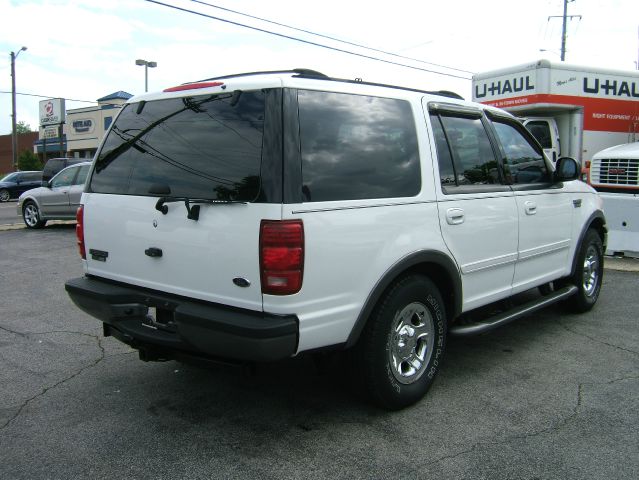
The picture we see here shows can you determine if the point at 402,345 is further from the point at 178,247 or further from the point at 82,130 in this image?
the point at 82,130

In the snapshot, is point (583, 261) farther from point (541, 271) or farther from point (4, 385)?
point (4, 385)

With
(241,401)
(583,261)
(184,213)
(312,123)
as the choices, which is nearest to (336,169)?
(312,123)

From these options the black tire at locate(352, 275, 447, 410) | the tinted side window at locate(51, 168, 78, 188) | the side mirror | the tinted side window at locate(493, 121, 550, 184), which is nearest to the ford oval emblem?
the black tire at locate(352, 275, 447, 410)

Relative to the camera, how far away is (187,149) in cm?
336

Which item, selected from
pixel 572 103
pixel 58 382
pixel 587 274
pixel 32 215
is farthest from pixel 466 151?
pixel 32 215

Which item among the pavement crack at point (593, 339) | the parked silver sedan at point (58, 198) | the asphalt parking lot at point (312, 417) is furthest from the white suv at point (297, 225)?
the parked silver sedan at point (58, 198)

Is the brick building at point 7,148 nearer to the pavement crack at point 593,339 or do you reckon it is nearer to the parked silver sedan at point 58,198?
the parked silver sedan at point 58,198

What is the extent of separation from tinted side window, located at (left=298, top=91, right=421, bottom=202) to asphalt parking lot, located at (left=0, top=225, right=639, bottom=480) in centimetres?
117

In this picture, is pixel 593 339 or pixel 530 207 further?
pixel 593 339

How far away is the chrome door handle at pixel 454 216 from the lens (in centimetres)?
386

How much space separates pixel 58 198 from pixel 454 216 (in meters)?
12.1

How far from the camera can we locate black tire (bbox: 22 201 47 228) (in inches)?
547

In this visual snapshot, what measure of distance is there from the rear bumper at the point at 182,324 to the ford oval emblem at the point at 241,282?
14cm

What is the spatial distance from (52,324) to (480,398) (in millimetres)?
4182
